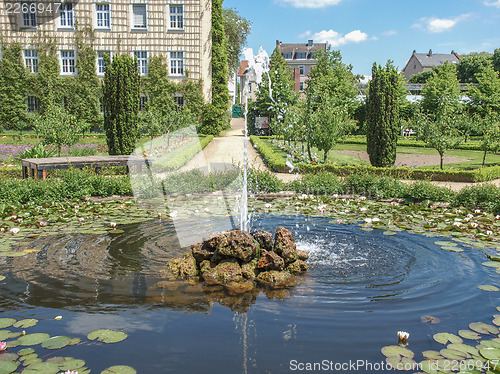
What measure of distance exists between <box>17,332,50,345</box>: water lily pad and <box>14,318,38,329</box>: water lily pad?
0.19 meters

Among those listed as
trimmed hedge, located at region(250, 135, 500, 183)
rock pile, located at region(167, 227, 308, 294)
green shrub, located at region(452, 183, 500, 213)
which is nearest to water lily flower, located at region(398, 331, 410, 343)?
rock pile, located at region(167, 227, 308, 294)

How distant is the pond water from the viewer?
337 centimetres

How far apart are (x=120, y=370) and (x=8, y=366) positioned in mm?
854

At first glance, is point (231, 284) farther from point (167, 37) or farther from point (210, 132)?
point (167, 37)

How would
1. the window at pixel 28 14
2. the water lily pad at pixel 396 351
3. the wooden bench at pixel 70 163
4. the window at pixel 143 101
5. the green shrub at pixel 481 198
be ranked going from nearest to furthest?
1. the water lily pad at pixel 396 351
2. the green shrub at pixel 481 198
3. the wooden bench at pixel 70 163
4. the window at pixel 28 14
5. the window at pixel 143 101

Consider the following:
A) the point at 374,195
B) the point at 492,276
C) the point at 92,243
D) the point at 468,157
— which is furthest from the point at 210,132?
the point at 492,276

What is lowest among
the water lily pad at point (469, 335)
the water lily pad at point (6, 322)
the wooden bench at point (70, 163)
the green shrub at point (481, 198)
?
the water lily pad at point (469, 335)

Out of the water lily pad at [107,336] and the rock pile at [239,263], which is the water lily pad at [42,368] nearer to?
the water lily pad at [107,336]

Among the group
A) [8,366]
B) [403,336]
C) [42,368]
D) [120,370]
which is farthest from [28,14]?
[403,336]

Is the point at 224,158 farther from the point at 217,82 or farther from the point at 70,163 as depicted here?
the point at 217,82

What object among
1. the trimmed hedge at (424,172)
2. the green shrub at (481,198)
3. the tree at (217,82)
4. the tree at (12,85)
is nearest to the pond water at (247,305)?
the green shrub at (481,198)

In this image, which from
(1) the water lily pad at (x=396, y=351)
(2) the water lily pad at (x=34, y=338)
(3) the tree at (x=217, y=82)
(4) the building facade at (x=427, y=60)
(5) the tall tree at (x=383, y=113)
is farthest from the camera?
(4) the building facade at (x=427, y=60)

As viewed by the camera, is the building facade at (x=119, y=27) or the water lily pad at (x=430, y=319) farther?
the building facade at (x=119, y=27)

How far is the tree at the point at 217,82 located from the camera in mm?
26203
